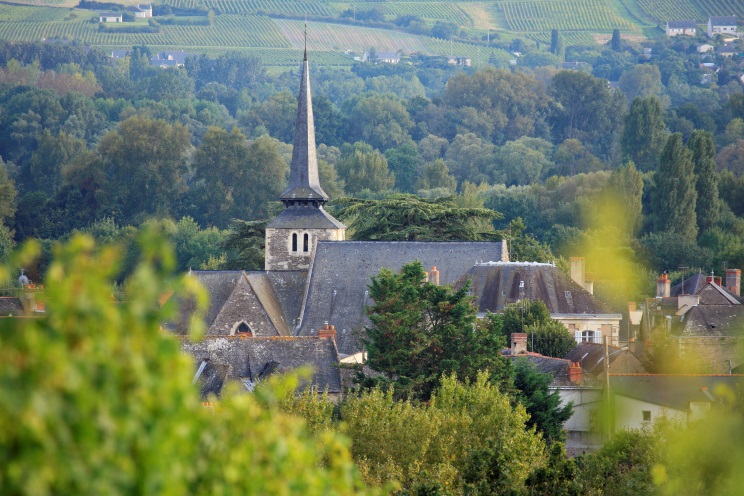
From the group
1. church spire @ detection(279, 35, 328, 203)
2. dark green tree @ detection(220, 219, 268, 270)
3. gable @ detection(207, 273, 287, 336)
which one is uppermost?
church spire @ detection(279, 35, 328, 203)

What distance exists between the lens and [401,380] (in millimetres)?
35625

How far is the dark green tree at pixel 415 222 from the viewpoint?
208 feet

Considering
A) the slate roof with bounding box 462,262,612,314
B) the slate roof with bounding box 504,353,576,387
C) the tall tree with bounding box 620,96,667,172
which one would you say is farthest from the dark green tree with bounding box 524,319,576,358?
the tall tree with bounding box 620,96,667,172

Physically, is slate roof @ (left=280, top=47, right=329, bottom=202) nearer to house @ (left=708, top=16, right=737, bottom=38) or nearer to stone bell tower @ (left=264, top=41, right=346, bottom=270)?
stone bell tower @ (left=264, top=41, right=346, bottom=270)

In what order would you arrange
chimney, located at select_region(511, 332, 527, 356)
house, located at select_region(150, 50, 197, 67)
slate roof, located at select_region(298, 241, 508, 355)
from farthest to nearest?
house, located at select_region(150, 50, 197, 67)
slate roof, located at select_region(298, 241, 508, 355)
chimney, located at select_region(511, 332, 527, 356)

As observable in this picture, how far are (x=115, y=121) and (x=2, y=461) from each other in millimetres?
133125

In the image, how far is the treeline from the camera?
273ft

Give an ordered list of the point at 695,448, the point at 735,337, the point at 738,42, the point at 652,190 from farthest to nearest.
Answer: the point at 738,42, the point at 652,190, the point at 735,337, the point at 695,448

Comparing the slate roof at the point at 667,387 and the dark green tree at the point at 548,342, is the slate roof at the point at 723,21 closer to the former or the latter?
the dark green tree at the point at 548,342

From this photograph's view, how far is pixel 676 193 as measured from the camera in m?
81.6

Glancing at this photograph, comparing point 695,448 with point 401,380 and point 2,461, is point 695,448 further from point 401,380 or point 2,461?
point 401,380

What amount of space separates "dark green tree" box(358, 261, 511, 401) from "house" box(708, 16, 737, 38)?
523 ft

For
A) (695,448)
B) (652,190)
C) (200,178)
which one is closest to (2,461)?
(695,448)

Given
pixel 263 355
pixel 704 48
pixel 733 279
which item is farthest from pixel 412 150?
pixel 263 355
